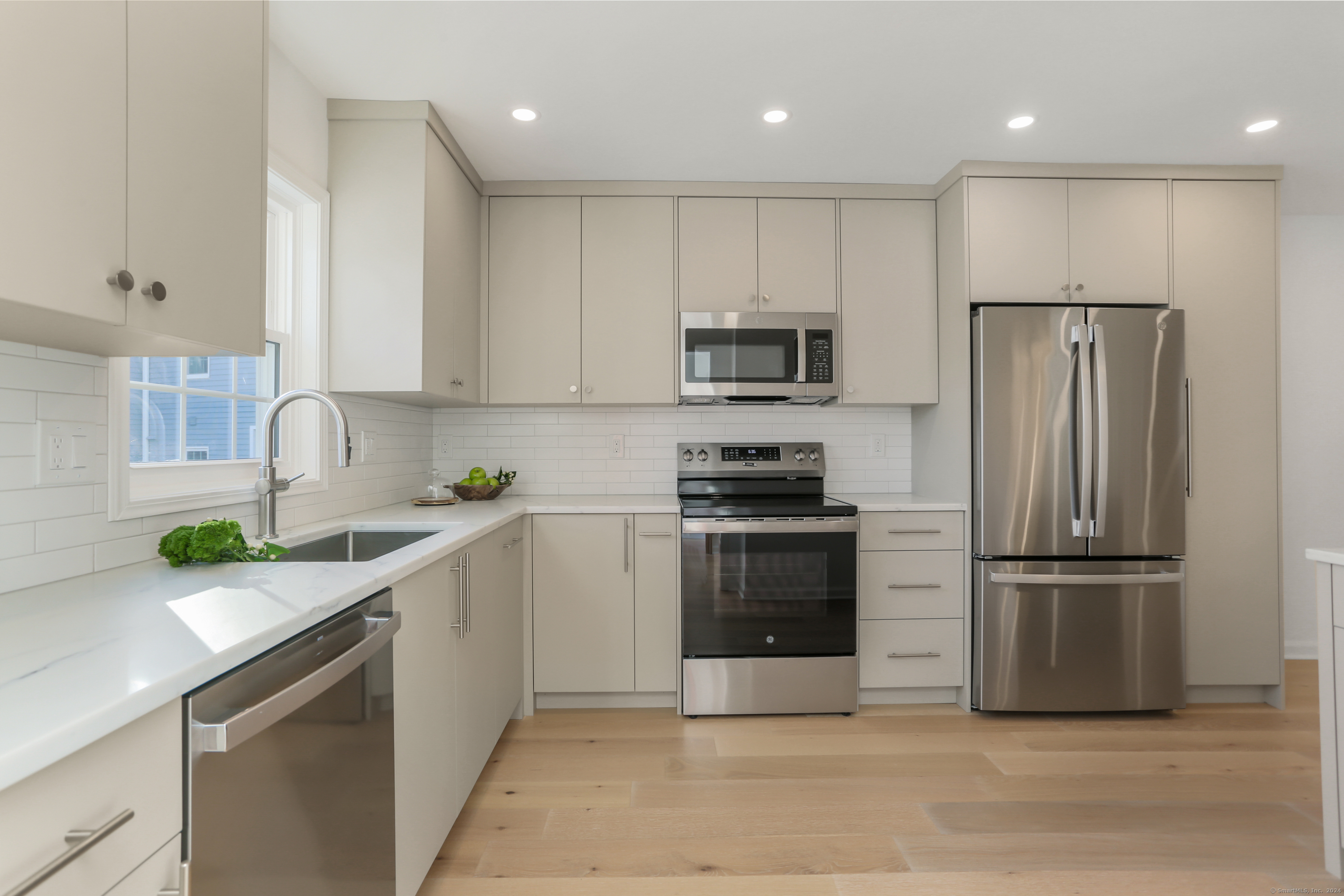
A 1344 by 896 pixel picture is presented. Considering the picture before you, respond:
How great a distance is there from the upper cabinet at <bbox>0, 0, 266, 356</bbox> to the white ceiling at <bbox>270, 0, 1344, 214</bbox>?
0.81m

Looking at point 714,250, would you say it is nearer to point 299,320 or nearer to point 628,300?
point 628,300

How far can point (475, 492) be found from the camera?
3.07 m

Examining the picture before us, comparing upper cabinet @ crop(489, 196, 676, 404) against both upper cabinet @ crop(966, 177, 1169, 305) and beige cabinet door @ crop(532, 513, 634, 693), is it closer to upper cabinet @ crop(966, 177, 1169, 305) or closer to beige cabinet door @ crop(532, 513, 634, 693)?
beige cabinet door @ crop(532, 513, 634, 693)

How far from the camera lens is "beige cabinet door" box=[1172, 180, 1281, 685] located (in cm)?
293

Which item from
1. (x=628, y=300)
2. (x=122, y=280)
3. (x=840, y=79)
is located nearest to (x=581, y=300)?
(x=628, y=300)

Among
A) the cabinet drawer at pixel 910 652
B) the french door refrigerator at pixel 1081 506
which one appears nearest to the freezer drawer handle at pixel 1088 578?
the french door refrigerator at pixel 1081 506

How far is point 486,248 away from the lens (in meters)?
3.14

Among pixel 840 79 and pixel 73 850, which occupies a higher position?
pixel 840 79

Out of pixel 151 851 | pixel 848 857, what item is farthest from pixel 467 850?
pixel 151 851

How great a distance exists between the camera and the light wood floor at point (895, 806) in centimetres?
179

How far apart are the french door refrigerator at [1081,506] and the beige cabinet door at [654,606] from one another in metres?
1.34

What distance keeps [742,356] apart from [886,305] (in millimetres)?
751

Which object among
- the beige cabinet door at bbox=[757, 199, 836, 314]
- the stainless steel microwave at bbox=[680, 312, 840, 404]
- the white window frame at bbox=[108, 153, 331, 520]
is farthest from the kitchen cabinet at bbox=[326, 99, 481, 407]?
the beige cabinet door at bbox=[757, 199, 836, 314]

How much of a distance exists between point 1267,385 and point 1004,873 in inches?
99.3
